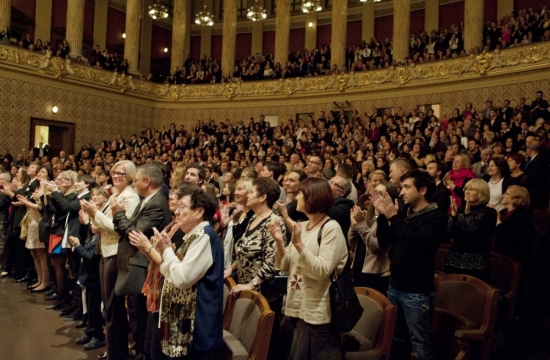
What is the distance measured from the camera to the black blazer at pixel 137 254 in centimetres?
324

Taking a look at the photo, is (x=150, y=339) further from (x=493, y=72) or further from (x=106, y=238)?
(x=493, y=72)

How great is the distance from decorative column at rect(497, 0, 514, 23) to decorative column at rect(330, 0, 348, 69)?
5.18m

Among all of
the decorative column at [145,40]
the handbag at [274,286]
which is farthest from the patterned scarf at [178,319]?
the decorative column at [145,40]

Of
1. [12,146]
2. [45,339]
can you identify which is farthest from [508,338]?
[12,146]

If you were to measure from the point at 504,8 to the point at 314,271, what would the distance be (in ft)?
54.1

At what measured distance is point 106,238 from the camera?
11.9ft

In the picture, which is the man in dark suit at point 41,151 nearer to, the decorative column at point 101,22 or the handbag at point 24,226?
the decorative column at point 101,22

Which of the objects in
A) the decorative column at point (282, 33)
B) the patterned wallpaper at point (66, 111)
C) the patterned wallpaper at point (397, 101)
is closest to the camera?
the patterned wallpaper at point (397, 101)

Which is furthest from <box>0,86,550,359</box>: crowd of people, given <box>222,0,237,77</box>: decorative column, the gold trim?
<box>222,0,237,77</box>: decorative column

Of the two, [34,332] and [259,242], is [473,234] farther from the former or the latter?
[34,332]

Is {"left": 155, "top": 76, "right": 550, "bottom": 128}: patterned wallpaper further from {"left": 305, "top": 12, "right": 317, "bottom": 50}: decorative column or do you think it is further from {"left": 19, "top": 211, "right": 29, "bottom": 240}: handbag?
{"left": 19, "top": 211, "right": 29, "bottom": 240}: handbag

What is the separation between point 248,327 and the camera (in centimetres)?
274

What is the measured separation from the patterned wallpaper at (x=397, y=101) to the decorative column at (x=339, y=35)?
150cm

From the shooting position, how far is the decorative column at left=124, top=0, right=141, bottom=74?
17.4 m
